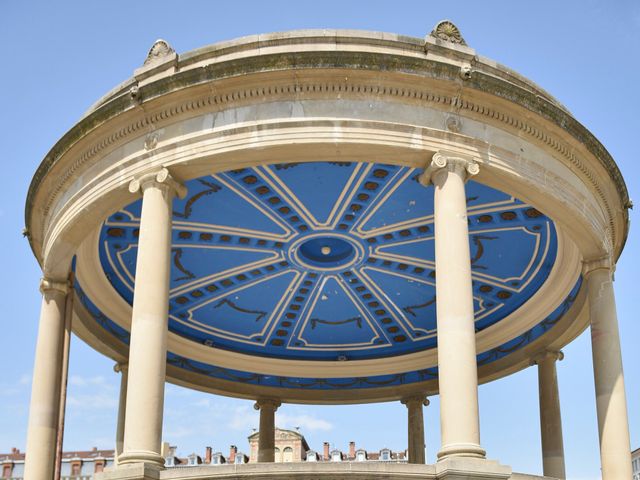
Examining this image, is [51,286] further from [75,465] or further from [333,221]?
[75,465]

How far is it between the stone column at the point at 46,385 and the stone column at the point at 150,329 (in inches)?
214

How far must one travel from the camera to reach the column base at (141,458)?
660 inches

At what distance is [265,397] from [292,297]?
4764mm

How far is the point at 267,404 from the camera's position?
33.8 metres

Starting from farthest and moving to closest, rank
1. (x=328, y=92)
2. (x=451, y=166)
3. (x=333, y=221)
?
(x=333, y=221) < (x=328, y=92) < (x=451, y=166)

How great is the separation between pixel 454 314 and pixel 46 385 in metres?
11.2

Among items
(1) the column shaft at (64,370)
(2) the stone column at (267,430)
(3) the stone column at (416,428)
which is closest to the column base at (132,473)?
(1) the column shaft at (64,370)

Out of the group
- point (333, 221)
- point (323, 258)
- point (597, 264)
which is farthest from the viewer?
point (323, 258)

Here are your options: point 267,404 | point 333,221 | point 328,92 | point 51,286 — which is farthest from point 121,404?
point 328,92

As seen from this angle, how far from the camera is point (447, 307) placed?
1784cm

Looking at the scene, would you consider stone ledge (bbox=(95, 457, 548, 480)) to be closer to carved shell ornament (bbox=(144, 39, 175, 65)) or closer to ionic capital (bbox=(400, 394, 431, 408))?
carved shell ornament (bbox=(144, 39, 175, 65))

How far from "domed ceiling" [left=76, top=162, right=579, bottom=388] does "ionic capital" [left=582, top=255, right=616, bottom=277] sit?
7.20 ft

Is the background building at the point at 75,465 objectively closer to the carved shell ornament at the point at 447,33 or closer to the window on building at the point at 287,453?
the window on building at the point at 287,453

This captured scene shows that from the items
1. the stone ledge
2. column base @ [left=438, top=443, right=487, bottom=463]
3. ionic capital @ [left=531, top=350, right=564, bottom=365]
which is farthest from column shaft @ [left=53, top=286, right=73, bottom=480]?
ionic capital @ [left=531, top=350, right=564, bottom=365]
